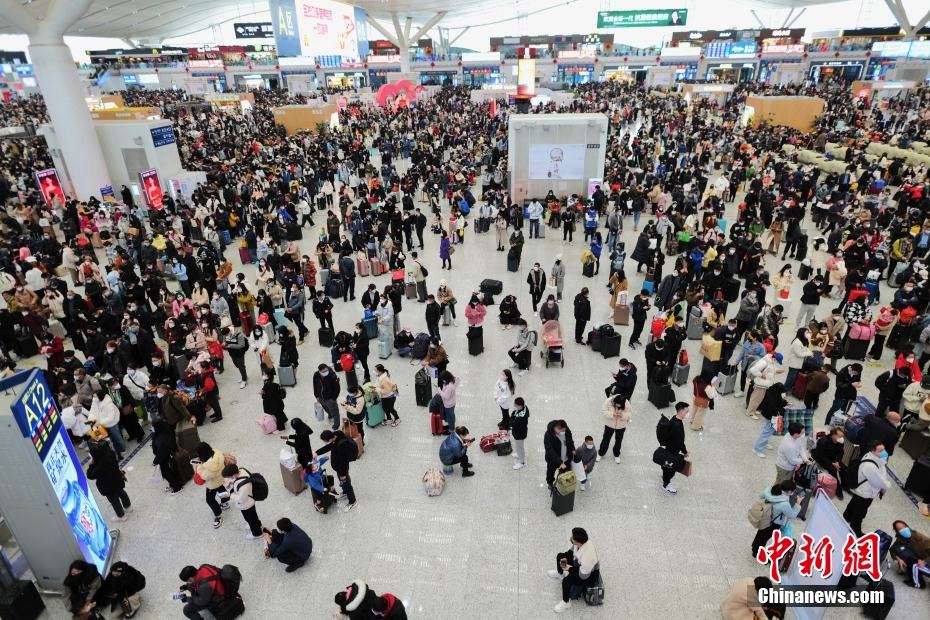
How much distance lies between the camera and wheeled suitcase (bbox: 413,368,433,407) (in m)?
8.74

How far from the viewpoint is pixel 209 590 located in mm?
5016

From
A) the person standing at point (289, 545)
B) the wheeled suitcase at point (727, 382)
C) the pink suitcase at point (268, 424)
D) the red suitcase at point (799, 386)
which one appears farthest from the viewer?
the wheeled suitcase at point (727, 382)

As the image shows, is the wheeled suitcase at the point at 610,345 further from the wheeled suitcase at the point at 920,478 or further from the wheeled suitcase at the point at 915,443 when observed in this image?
the wheeled suitcase at the point at 920,478

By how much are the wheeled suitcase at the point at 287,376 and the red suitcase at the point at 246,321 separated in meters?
2.24

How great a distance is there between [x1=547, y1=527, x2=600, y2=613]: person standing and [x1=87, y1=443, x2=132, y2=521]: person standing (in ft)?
17.7

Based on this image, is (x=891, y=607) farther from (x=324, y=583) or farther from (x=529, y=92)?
(x=529, y=92)

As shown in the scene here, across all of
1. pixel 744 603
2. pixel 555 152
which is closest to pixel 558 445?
pixel 744 603

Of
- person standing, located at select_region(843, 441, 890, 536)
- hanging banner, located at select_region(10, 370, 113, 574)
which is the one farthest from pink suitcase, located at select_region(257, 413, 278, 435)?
person standing, located at select_region(843, 441, 890, 536)

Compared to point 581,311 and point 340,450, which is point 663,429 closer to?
point 581,311

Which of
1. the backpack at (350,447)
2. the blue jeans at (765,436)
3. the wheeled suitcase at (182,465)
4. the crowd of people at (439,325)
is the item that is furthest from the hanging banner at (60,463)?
the blue jeans at (765,436)

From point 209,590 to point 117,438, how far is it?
4.06 meters

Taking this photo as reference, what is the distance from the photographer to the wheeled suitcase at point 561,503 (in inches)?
255

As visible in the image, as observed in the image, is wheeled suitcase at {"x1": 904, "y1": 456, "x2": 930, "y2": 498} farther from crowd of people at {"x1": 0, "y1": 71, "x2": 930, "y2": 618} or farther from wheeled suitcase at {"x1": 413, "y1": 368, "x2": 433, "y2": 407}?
wheeled suitcase at {"x1": 413, "y1": 368, "x2": 433, "y2": 407}

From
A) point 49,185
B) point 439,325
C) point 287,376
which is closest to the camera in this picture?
point 287,376
